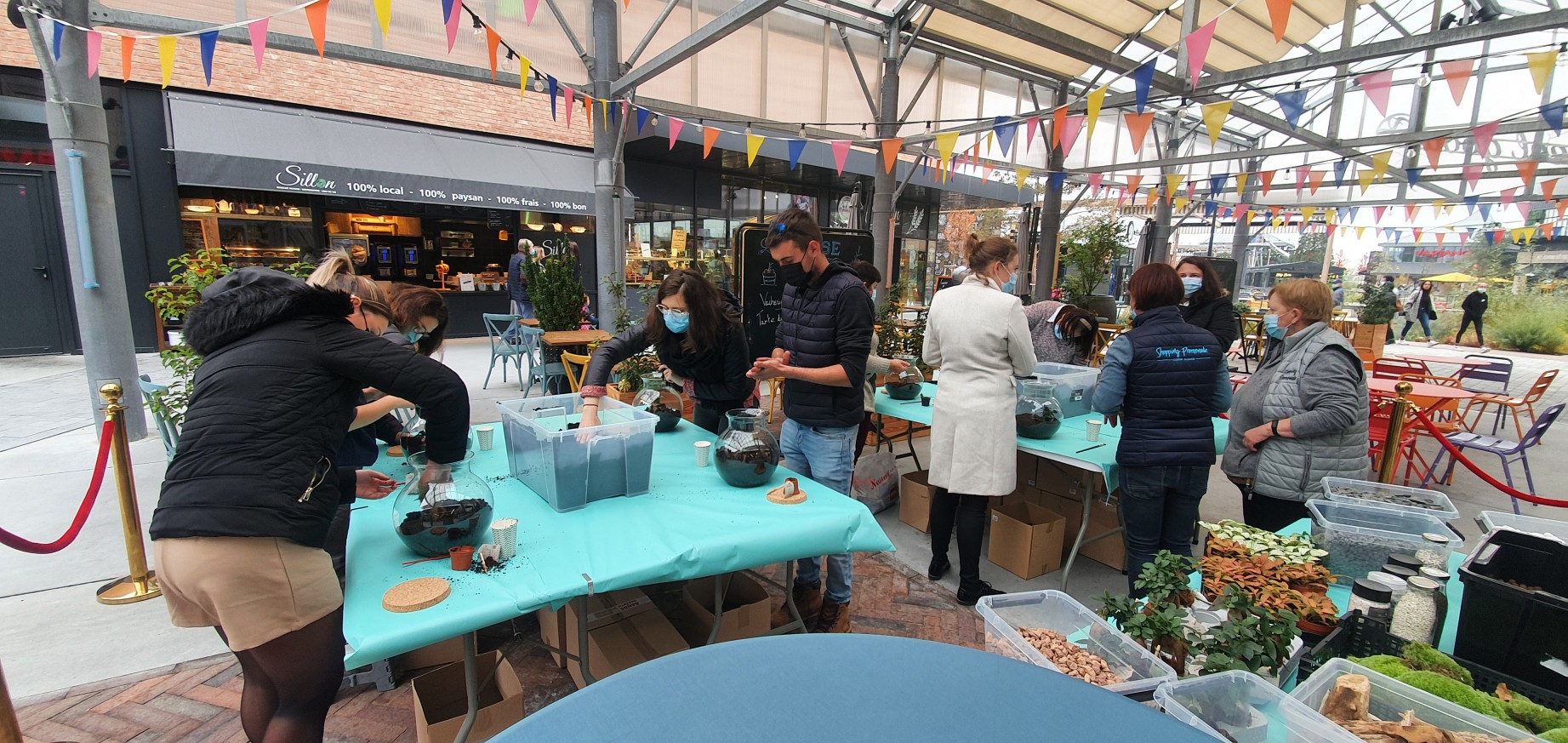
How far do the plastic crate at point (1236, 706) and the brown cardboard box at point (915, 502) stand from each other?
9.61ft

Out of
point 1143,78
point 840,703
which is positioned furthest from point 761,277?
point 840,703

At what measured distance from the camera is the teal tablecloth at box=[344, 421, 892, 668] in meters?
1.52

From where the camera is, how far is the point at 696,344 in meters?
2.86

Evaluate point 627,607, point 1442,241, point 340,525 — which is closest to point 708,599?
point 627,607

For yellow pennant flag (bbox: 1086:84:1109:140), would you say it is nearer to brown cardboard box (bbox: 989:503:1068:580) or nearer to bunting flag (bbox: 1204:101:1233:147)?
bunting flag (bbox: 1204:101:1233:147)

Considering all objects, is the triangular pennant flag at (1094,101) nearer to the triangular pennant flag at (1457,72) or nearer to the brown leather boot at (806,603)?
the triangular pennant flag at (1457,72)

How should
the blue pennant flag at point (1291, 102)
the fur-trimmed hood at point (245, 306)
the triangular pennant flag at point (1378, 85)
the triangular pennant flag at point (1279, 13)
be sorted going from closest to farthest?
the fur-trimmed hood at point (245, 306)
the triangular pennant flag at point (1279, 13)
the triangular pennant flag at point (1378, 85)
the blue pennant flag at point (1291, 102)

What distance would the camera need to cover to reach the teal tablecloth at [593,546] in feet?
4.99

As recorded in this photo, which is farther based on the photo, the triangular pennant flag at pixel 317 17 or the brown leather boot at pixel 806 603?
the triangular pennant flag at pixel 317 17

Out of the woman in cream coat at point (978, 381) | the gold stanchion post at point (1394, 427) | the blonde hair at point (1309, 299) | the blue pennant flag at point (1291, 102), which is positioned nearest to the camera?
the blonde hair at point (1309, 299)

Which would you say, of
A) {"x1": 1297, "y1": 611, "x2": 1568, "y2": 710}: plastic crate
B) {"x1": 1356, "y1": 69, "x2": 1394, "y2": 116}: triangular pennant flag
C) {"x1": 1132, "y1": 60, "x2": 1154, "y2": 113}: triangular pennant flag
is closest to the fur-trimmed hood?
{"x1": 1297, "y1": 611, "x2": 1568, "y2": 710}: plastic crate

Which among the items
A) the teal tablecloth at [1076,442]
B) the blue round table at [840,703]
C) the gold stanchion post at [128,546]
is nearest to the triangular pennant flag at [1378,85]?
the teal tablecloth at [1076,442]

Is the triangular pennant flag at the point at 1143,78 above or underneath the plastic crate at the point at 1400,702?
above

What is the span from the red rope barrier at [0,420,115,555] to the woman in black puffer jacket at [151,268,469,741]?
1.04 m
